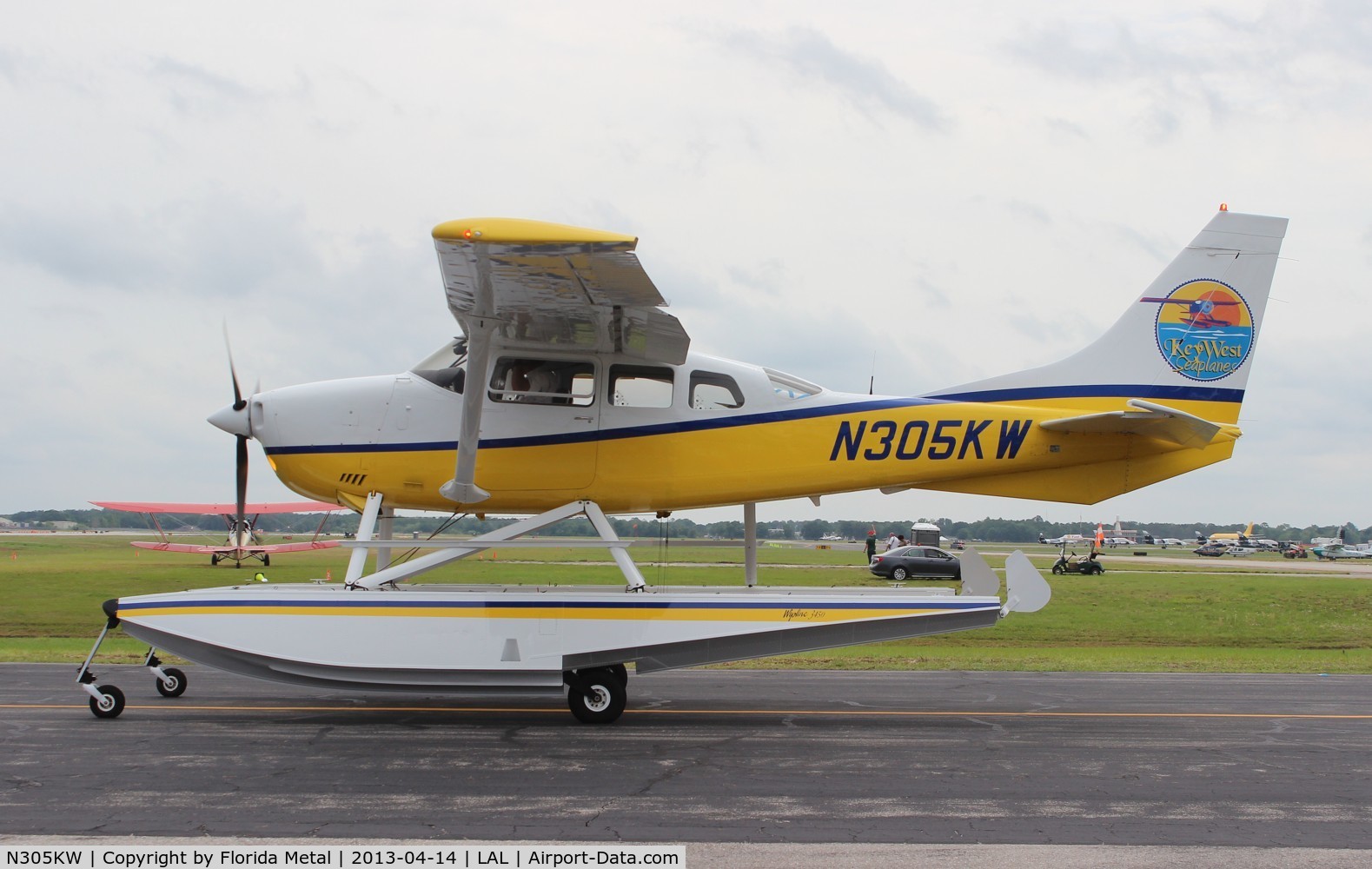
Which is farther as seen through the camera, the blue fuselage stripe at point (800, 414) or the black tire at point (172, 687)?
the black tire at point (172, 687)

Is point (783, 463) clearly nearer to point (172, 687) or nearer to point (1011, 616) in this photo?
point (172, 687)

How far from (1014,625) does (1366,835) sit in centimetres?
1989

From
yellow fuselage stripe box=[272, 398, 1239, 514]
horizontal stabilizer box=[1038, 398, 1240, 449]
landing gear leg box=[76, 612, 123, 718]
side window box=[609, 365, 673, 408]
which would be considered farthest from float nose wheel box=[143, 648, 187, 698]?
horizontal stabilizer box=[1038, 398, 1240, 449]

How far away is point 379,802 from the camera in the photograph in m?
6.83

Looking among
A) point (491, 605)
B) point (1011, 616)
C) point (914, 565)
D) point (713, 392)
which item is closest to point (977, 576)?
point (713, 392)

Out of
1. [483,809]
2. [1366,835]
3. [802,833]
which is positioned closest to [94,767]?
[483,809]

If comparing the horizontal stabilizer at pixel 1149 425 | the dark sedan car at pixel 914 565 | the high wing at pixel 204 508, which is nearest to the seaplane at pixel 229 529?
the high wing at pixel 204 508

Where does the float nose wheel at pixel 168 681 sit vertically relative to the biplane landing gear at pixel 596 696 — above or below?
below

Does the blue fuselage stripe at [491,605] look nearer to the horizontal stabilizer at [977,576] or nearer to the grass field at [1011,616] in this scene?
the grass field at [1011,616]

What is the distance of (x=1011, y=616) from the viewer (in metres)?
27.4

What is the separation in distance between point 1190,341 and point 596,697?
24.6ft

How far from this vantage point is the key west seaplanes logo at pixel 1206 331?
37.7ft

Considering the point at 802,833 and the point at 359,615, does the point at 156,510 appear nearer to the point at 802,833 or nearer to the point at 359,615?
the point at 359,615

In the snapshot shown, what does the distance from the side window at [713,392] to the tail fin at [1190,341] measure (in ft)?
7.65
